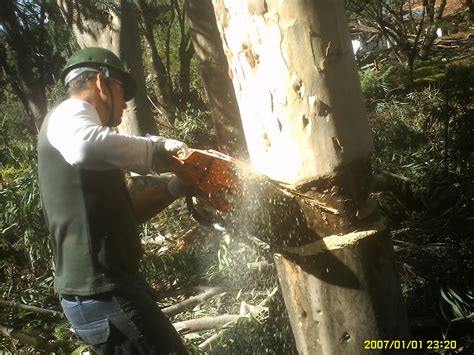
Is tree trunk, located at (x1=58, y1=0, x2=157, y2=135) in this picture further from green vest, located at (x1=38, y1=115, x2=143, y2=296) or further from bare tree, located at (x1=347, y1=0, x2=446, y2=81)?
bare tree, located at (x1=347, y1=0, x2=446, y2=81)

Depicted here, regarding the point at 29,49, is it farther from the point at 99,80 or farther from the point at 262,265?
the point at 99,80

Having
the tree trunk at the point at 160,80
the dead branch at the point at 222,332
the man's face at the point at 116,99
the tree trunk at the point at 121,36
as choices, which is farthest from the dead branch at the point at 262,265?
the tree trunk at the point at 160,80

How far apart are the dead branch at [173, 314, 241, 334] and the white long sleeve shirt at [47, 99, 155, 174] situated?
1391 millimetres

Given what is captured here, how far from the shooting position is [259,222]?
1.84 metres

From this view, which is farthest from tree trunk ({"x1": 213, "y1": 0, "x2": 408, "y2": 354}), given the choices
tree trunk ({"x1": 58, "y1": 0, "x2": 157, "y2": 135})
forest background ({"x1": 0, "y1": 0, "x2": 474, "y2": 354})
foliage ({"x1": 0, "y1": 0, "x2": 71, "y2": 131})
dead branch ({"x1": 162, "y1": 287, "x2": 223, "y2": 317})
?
foliage ({"x1": 0, "y1": 0, "x2": 71, "y2": 131})

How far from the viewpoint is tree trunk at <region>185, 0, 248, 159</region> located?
4.03m

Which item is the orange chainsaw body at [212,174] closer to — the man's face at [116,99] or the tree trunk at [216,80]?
the man's face at [116,99]

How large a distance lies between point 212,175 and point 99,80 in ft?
2.00

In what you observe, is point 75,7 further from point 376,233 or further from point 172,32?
point 172,32

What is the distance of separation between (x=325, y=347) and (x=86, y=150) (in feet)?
3.49

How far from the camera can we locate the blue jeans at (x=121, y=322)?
6.54ft

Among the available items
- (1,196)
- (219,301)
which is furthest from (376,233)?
(1,196)

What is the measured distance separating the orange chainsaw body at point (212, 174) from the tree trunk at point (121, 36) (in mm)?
2740

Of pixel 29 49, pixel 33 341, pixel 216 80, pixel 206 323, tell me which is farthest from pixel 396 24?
pixel 33 341
